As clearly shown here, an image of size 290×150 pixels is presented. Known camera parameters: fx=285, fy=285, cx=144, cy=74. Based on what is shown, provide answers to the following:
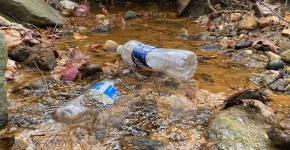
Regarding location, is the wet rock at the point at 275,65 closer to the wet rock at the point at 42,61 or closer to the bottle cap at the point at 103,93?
the bottle cap at the point at 103,93

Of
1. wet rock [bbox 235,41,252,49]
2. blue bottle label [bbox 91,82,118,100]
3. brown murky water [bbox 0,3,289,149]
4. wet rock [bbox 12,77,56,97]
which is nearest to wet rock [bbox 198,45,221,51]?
wet rock [bbox 235,41,252,49]

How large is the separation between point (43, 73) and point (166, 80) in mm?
1118

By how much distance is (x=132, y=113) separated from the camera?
2.00 meters

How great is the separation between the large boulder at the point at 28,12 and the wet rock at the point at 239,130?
3387 millimetres

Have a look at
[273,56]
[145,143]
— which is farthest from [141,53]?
[273,56]

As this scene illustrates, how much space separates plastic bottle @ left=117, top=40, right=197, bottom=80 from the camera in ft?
8.43

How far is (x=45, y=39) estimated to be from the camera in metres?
3.63

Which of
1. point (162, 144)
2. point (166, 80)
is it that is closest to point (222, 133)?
point (162, 144)

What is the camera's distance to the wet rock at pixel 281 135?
1478 mm

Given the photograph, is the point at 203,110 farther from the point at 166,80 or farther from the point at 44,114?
the point at 44,114

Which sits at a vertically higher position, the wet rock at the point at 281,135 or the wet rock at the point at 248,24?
the wet rock at the point at 281,135

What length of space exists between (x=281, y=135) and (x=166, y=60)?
1.38m

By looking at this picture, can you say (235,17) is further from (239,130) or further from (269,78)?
(239,130)

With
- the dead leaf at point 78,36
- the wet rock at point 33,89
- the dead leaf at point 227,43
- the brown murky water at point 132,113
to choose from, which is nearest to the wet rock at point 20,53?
the brown murky water at point 132,113
